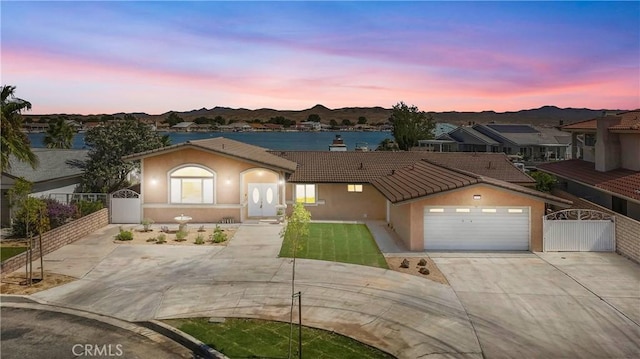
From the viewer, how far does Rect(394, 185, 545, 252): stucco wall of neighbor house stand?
20484 millimetres

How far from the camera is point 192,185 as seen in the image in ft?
87.0

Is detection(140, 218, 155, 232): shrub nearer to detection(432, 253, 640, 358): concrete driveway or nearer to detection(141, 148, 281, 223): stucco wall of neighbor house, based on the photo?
detection(141, 148, 281, 223): stucco wall of neighbor house

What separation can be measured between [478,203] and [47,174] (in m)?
23.4

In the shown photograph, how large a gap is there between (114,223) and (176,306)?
14080 millimetres

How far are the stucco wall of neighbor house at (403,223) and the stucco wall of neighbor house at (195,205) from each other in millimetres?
8109

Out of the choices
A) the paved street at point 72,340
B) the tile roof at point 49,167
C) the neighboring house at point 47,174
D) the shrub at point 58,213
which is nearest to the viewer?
the paved street at point 72,340

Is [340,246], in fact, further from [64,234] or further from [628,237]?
[64,234]

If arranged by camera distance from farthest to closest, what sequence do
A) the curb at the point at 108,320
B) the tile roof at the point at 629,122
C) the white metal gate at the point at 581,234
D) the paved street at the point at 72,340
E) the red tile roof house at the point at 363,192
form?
the tile roof at the point at 629,122, the red tile roof house at the point at 363,192, the white metal gate at the point at 581,234, the curb at the point at 108,320, the paved street at the point at 72,340

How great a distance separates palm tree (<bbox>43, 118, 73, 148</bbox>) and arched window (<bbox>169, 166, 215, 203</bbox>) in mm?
47415

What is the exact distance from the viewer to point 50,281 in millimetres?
16016

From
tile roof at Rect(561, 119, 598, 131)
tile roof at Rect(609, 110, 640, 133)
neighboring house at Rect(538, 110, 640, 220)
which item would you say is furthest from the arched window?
tile roof at Rect(561, 119, 598, 131)

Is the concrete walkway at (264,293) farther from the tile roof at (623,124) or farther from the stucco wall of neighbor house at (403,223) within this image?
the tile roof at (623,124)

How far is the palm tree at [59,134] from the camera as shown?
6506 centimetres

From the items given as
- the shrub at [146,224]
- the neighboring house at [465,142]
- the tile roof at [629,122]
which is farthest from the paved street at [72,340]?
the neighboring house at [465,142]
